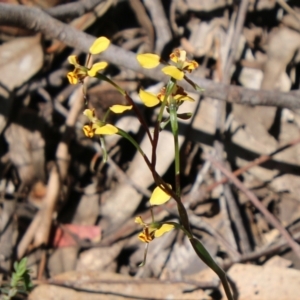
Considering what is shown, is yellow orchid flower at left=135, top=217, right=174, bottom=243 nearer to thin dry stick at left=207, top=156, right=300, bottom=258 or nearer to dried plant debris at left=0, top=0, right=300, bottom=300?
dried plant debris at left=0, top=0, right=300, bottom=300

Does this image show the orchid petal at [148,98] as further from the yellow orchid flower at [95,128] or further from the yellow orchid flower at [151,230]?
the yellow orchid flower at [151,230]

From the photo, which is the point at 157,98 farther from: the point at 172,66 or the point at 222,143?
the point at 222,143

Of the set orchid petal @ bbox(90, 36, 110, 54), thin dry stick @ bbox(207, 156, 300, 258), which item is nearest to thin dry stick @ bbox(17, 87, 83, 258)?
thin dry stick @ bbox(207, 156, 300, 258)

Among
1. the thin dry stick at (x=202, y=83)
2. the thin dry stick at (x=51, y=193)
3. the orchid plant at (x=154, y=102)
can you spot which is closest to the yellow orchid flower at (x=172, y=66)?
the orchid plant at (x=154, y=102)

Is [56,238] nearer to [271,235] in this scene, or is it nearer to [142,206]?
[142,206]

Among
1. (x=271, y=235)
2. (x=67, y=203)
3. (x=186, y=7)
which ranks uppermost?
(x=186, y=7)

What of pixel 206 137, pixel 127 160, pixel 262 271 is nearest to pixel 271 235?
pixel 262 271
